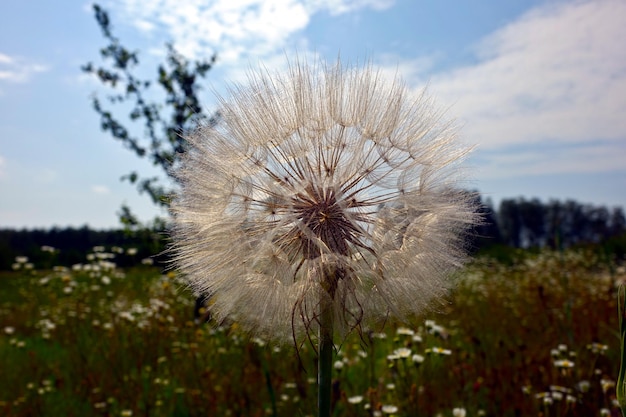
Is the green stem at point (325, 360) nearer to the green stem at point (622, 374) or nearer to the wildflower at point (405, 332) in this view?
the green stem at point (622, 374)

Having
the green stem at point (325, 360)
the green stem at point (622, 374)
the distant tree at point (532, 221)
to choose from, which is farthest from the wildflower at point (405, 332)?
the distant tree at point (532, 221)

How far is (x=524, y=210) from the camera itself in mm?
89375

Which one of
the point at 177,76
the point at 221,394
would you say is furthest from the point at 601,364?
the point at 177,76

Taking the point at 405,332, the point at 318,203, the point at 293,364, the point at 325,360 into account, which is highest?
the point at 318,203

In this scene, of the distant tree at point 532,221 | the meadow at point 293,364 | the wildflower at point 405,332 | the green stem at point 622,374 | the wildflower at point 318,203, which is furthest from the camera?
the distant tree at point 532,221

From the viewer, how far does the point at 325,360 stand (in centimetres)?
171

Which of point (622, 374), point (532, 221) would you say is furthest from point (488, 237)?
point (532, 221)

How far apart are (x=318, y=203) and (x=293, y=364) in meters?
2.08

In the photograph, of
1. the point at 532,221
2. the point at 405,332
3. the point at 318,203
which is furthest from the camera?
the point at 532,221

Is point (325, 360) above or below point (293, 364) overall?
above

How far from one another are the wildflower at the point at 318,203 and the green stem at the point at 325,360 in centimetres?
5

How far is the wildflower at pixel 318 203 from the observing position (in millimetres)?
1918

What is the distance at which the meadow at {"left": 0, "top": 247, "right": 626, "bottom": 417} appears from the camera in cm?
342

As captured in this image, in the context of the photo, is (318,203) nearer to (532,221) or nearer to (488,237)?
(488,237)
